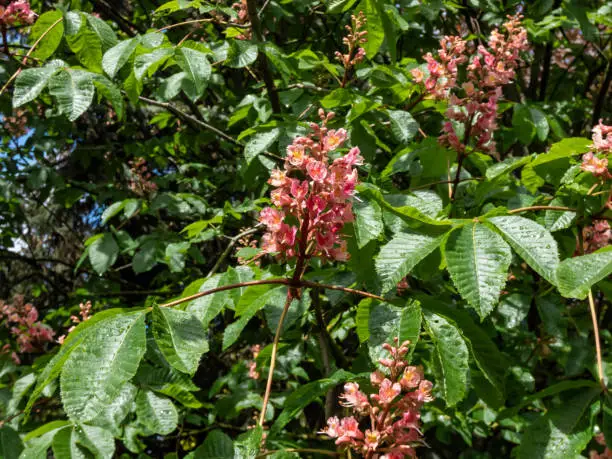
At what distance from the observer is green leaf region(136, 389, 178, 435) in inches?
65.5

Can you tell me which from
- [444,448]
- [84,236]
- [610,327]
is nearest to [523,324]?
[610,327]

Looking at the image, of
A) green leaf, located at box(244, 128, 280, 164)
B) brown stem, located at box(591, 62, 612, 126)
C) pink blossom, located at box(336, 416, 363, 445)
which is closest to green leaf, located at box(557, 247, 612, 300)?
pink blossom, located at box(336, 416, 363, 445)

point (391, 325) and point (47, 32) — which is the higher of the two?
point (47, 32)

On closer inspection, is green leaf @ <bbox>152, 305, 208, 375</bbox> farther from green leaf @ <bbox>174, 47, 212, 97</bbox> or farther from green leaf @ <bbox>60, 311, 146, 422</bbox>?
green leaf @ <bbox>174, 47, 212, 97</bbox>

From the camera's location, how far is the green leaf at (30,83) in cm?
161

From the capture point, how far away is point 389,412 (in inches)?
44.2

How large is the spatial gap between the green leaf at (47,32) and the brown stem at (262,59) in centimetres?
63

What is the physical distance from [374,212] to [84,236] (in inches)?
196

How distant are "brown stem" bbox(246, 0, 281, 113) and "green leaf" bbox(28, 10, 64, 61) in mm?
626

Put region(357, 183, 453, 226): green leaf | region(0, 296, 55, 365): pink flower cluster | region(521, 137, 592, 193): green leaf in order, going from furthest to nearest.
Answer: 1. region(0, 296, 55, 365): pink flower cluster
2. region(521, 137, 592, 193): green leaf
3. region(357, 183, 453, 226): green leaf

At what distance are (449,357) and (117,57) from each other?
1.25 meters

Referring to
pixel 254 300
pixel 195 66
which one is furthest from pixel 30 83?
pixel 254 300

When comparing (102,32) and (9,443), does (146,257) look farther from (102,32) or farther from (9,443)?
(102,32)

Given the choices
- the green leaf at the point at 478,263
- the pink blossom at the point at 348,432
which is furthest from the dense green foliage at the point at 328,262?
the pink blossom at the point at 348,432
